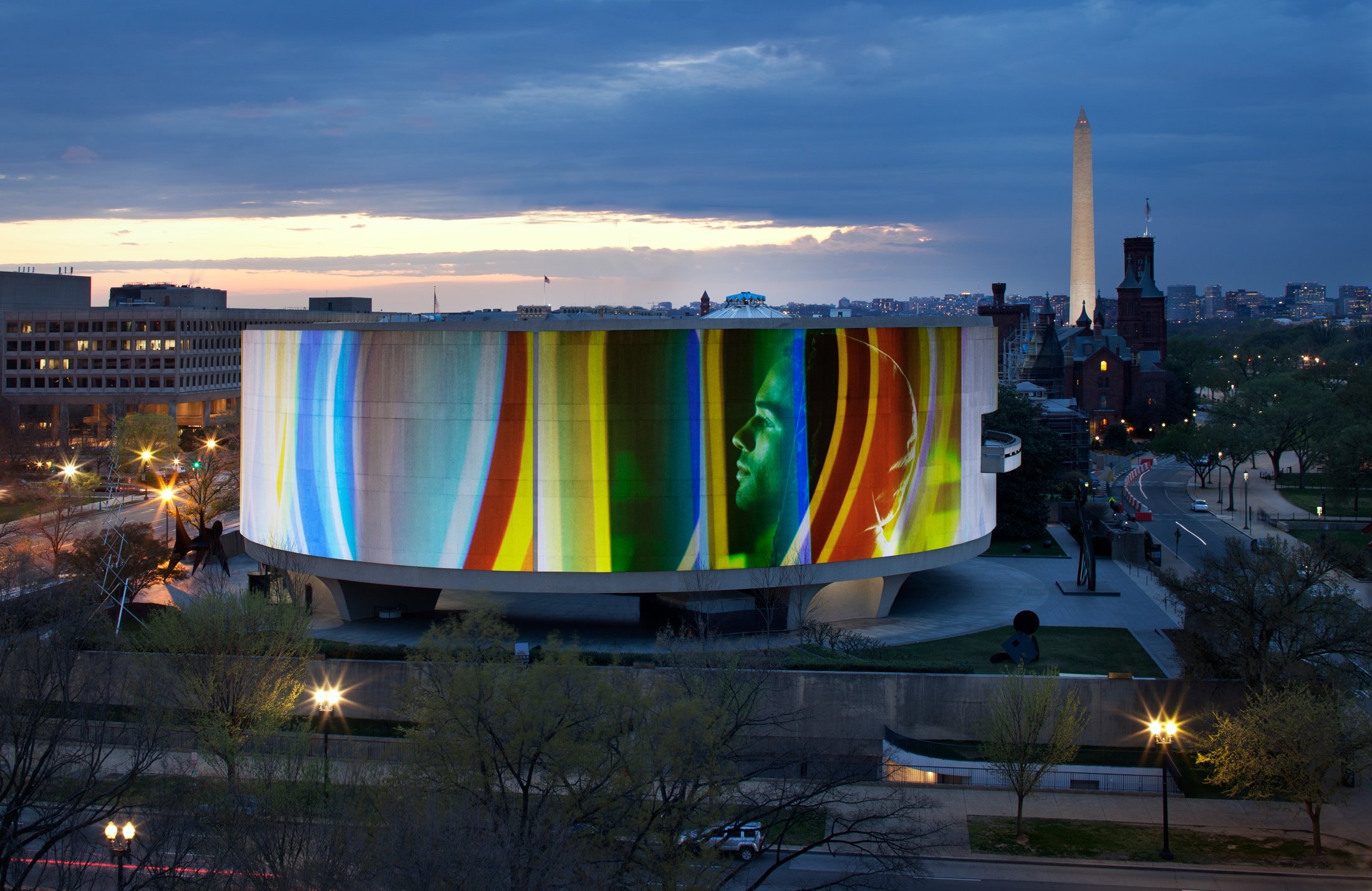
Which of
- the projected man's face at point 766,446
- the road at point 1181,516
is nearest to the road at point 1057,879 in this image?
the projected man's face at point 766,446

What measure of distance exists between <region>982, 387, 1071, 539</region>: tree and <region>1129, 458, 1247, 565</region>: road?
7.23 meters

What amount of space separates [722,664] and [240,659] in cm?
1339

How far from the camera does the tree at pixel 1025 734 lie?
1292 inches

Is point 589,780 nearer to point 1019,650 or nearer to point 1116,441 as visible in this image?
point 1019,650

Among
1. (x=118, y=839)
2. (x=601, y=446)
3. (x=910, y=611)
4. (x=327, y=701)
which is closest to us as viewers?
(x=118, y=839)

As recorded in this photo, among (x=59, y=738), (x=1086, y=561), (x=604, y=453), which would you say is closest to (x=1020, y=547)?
(x=1086, y=561)

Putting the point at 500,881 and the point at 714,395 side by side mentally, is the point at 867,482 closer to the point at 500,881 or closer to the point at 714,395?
the point at 714,395

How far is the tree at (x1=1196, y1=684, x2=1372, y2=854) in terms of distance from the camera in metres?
31.0

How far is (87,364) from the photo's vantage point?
431ft

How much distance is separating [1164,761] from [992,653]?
12981 mm

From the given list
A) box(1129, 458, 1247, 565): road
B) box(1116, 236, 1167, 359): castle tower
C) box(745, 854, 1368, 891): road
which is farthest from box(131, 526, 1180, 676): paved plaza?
box(1116, 236, 1167, 359): castle tower

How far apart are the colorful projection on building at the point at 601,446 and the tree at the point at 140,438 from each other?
58.5 meters

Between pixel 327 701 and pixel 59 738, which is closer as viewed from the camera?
pixel 59 738

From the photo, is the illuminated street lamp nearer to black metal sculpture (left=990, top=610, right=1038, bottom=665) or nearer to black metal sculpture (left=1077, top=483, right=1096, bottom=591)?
black metal sculpture (left=1077, top=483, right=1096, bottom=591)
